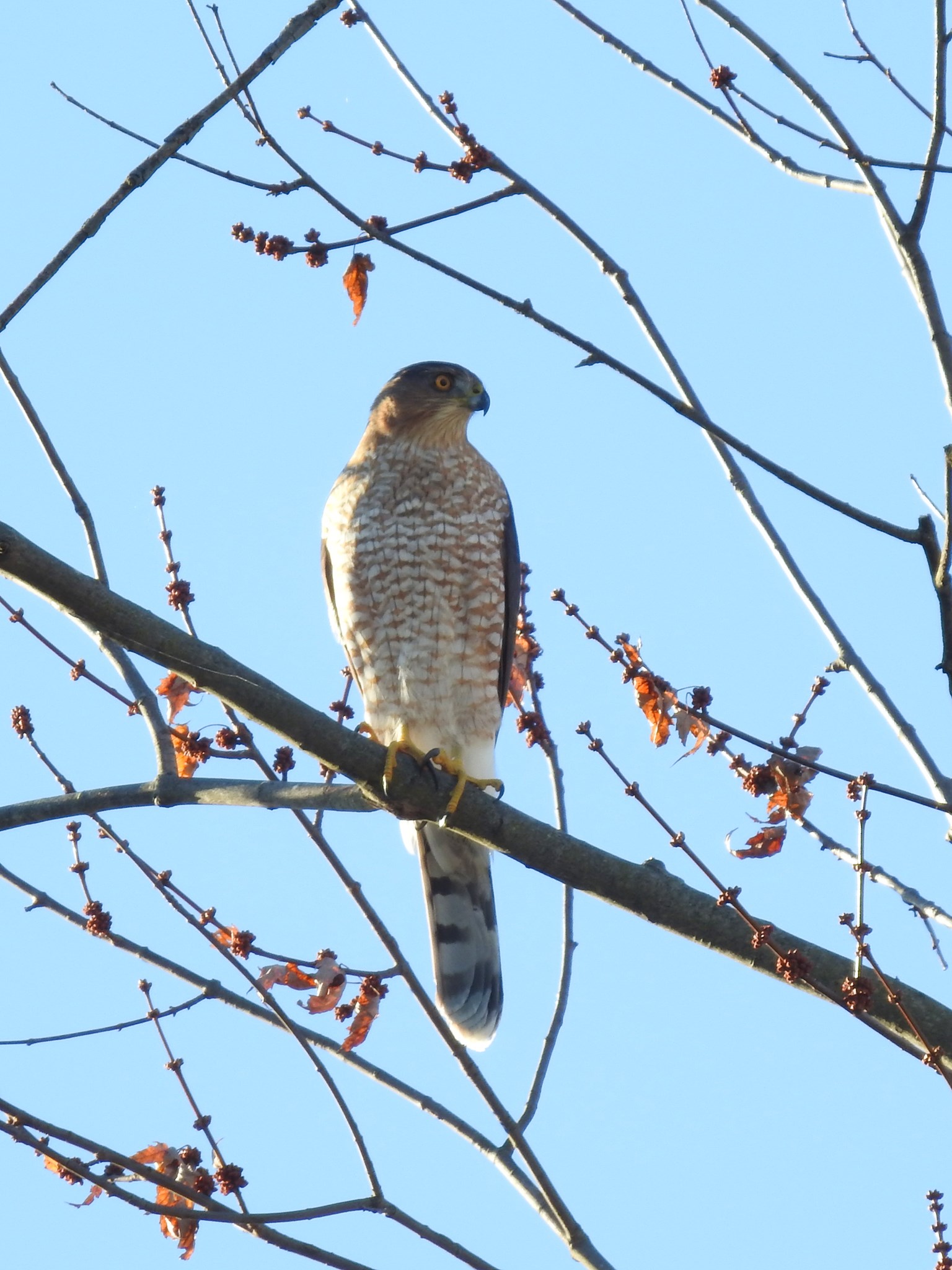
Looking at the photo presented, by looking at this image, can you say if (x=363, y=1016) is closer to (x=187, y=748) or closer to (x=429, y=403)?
(x=187, y=748)

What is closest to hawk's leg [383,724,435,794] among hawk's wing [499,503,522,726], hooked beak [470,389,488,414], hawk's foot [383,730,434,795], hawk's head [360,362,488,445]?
hawk's foot [383,730,434,795]

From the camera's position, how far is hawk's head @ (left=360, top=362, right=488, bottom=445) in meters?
6.18

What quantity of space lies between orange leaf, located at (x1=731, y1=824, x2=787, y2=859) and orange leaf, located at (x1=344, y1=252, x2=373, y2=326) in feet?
6.32

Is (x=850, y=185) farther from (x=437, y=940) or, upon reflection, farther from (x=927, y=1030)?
(x=437, y=940)

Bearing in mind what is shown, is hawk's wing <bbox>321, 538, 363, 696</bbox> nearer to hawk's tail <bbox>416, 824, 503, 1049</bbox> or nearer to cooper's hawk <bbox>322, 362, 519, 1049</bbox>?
cooper's hawk <bbox>322, 362, 519, 1049</bbox>

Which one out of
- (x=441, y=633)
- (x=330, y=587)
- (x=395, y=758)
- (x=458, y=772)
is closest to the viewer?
(x=395, y=758)

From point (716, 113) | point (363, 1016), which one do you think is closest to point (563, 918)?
point (363, 1016)

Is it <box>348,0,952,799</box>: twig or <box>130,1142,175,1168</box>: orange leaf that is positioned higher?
<box>348,0,952,799</box>: twig

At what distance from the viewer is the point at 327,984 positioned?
4164mm

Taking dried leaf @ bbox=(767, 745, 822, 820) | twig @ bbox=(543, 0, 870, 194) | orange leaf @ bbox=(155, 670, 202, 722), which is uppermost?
twig @ bbox=(543, 0, 870, 194)

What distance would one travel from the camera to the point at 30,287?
3020 mm

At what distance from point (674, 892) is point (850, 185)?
183 cm

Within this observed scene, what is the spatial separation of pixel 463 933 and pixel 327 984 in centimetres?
171

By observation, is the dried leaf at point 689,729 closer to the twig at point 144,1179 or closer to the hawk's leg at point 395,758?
the hawk's leg at point 395,758
